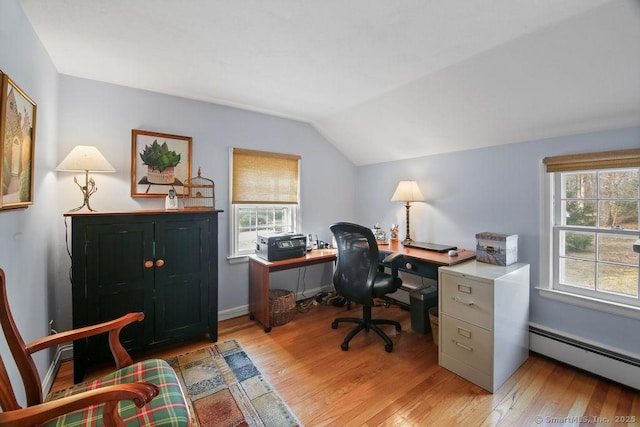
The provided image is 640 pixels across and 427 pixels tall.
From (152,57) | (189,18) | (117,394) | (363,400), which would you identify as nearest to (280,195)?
(152,57)

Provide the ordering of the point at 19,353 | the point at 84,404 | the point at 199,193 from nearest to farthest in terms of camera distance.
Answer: the point at 84,404 → the point at 19,353 → the point at 199,193

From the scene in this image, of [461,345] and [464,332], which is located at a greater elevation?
[464,332]

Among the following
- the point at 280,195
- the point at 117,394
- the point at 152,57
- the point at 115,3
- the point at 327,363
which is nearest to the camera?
the point at 117,394

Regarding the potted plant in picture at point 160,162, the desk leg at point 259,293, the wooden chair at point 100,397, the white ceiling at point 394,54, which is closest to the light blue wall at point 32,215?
the white ceiling at point 394,54

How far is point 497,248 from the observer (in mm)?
2314

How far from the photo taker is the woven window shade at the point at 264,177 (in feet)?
10.1

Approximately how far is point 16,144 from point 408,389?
2757mm

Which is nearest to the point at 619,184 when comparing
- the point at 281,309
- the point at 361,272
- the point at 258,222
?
the point at 361,272

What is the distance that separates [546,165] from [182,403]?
298 cm

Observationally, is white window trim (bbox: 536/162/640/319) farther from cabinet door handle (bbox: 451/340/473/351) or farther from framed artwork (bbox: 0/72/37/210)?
framed artwork (bbox: 0/72/37/210)

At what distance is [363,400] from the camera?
1852 millimetres

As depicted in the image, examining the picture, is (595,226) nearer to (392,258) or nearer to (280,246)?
(392,258)

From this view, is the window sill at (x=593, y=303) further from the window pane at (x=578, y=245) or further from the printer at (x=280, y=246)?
the printer at (x=280, y=246)

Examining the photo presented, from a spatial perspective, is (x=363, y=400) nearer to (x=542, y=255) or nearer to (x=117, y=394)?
(x=117, y=394)
